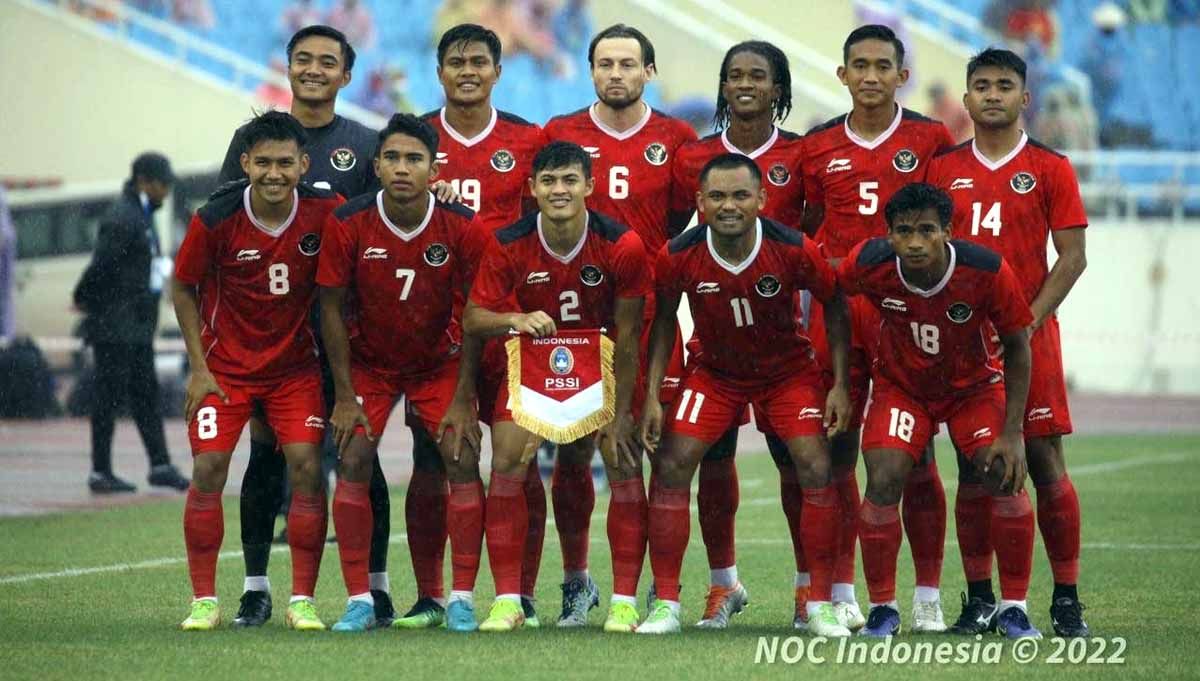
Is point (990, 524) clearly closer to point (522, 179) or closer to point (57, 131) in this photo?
point (522, 179)

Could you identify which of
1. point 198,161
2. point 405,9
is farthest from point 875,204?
point 405,9

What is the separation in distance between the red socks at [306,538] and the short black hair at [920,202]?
2.35m

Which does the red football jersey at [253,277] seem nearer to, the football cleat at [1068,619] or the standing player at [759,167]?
the standing player at [759,167]

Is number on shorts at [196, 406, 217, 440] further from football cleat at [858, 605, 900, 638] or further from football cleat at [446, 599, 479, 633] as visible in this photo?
football cleat at [858, 605, 900, 638]

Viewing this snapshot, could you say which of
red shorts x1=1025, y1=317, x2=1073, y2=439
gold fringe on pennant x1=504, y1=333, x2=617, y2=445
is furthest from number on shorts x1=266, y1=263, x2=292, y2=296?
red shorts x1=1025, y1=317, x2=1073, y2=439

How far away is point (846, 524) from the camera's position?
886cm

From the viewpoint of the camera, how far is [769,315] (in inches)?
330

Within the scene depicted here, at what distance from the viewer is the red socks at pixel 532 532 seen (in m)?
8.80

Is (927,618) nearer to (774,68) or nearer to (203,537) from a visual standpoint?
(774,68)

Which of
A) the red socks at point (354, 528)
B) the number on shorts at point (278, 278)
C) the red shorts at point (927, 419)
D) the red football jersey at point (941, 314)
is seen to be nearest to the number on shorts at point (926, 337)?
the red football jersey at point (941, 314)

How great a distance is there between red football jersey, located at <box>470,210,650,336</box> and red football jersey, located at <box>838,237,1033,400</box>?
2.70 feet

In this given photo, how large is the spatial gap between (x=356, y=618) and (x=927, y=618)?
224 cm

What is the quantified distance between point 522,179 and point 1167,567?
4.09m

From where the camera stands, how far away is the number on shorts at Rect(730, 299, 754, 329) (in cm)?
A: 834
